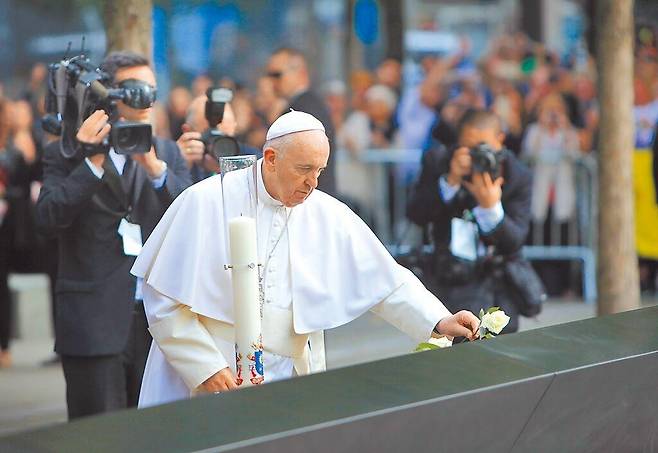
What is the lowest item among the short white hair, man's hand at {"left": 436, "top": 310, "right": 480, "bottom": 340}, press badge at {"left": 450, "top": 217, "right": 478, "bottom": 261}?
man's hand at {"left": 436, "top": 310, "right": 480, "bottom": 340}

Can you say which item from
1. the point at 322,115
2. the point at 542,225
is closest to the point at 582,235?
the point at 542,225

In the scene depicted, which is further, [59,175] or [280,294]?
[59,175]

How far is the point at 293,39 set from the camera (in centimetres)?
1628

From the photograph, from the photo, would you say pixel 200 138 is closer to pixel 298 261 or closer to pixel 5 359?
pixel 298 261

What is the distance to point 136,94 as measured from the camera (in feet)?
19.1

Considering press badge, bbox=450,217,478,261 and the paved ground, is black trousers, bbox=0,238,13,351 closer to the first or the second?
the paved ground

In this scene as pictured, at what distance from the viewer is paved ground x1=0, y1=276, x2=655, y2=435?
8.17 meters

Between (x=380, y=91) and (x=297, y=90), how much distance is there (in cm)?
619

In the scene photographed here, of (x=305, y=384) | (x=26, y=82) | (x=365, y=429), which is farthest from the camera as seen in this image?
(x=26, y=82)

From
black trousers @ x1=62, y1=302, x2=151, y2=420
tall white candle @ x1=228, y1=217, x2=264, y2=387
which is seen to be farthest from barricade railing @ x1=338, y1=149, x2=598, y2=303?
tall white candle @ x1=228, y1=217, x2=264, y2=387

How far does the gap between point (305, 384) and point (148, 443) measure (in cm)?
58

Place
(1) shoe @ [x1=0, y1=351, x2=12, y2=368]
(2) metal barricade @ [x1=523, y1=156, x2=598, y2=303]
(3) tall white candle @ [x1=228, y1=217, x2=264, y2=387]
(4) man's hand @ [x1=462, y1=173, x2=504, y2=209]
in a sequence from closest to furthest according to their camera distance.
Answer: (3) tall white candle @ [x1=228, y1=217, x2=264, y2=387]
(4) man's hand @ [x1=462, y1=173, x2=504, y2=209]
(1) shoe @ [x1=0, y1=351, x2=12, y2=368]
(2) metal barricade @ [x1=523, y1=156, x2=598, y2=303]

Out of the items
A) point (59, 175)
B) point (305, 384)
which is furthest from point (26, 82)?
point (305, 384)

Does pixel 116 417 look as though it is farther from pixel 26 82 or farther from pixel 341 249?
pixel 26 82
